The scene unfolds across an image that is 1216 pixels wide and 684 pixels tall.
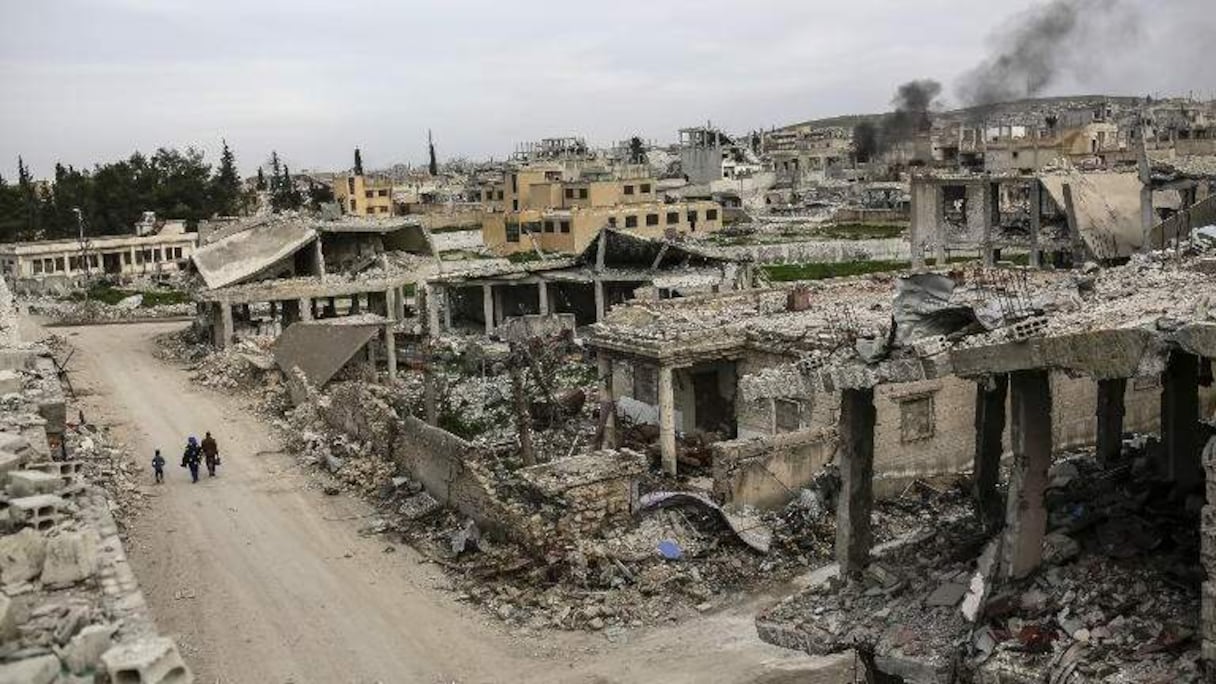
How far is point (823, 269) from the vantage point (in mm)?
54250

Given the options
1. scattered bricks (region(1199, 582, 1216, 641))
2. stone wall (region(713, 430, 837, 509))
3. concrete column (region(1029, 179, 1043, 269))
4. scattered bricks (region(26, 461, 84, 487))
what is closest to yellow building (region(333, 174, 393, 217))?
concrete column (region(1029, 179, 1043, 269))

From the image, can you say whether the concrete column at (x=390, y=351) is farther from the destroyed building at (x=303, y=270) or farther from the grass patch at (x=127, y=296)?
the grass patch at (x=127, y=296)

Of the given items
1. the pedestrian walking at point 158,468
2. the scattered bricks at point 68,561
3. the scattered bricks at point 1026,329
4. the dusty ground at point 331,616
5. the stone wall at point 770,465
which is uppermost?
the scattered bricks at point 1026,329

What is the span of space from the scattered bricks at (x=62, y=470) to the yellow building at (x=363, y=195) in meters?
74.0

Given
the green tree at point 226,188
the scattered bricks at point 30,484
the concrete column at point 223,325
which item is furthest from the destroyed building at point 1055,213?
the green tree at point 226,188

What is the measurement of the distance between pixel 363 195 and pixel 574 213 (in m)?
35.3

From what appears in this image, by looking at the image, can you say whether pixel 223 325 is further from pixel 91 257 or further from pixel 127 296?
pixel 91 257

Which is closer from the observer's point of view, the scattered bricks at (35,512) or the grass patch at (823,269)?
the scattered bricks at (35,512)

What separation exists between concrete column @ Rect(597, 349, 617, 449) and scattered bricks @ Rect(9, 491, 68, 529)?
12280 millimetres

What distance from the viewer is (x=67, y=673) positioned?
7.40 meters

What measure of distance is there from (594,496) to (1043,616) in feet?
30.2

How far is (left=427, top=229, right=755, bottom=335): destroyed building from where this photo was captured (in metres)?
34.9

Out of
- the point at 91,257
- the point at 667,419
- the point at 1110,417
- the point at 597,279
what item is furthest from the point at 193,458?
the point at 91,257

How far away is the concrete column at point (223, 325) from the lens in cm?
3684
